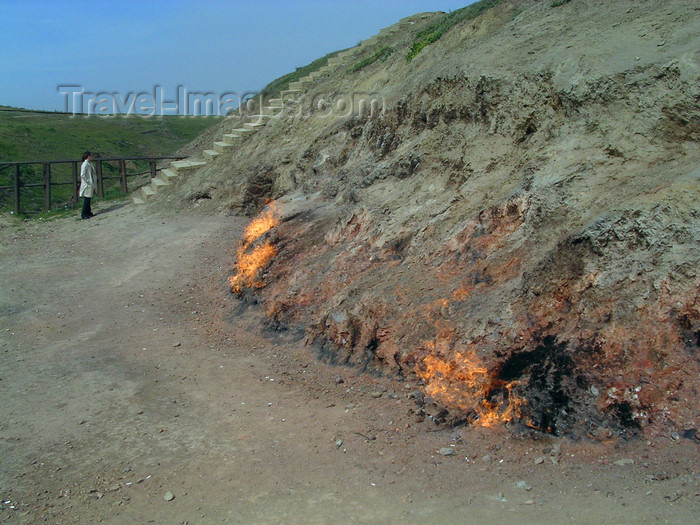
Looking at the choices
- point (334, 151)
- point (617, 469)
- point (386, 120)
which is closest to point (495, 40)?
point (386, 120)

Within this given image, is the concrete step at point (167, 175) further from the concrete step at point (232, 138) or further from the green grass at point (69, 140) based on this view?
the green grass at point (69, 140)

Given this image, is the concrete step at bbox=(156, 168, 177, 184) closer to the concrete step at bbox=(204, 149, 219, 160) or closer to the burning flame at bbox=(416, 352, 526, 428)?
the concrete step at bbox=(204, 149, 219, 160)

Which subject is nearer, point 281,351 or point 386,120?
point 281,351

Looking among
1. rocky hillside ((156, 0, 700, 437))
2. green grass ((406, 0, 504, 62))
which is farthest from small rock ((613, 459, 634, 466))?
green grass ((406, 0, 504, 62))

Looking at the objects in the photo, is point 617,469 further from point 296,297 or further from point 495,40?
point 495,40

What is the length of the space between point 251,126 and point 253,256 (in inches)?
327

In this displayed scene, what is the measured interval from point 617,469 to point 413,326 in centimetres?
278

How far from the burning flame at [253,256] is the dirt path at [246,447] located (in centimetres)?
43

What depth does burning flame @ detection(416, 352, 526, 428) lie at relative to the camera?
5.96m

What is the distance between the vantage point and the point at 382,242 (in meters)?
9.02

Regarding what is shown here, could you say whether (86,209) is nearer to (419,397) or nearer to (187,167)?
(187,167)

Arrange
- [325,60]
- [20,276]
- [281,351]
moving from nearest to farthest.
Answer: [281,351] → [20,276] → [325,60]

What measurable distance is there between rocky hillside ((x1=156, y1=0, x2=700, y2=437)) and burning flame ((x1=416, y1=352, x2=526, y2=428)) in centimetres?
2

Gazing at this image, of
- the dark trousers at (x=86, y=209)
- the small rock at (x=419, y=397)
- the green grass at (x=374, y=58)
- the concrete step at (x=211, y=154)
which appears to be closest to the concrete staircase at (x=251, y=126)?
the concrete step at (x=211, y=154)
